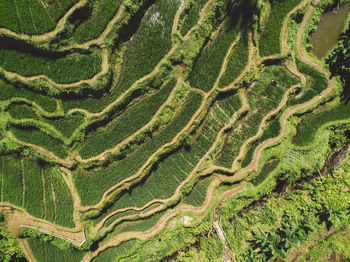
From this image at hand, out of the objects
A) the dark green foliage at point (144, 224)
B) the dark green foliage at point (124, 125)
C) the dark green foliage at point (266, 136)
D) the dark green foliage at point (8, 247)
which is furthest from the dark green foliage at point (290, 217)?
the dark green foliage at point (8, 247)

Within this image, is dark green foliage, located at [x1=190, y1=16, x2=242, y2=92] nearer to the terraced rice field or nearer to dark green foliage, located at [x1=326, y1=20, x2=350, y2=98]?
the terraced rice field

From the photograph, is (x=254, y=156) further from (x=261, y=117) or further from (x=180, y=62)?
(x=180, y=62)

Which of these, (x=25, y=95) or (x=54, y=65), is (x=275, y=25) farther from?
(x=25, y=95)

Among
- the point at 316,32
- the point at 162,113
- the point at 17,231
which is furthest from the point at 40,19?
the point at 316,32

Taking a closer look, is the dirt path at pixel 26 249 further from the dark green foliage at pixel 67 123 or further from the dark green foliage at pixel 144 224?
the dark green foliage at pixel 67 123

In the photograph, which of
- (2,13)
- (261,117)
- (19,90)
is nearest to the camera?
(2,13)

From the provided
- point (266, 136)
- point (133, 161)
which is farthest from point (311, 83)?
point (133, 161)
